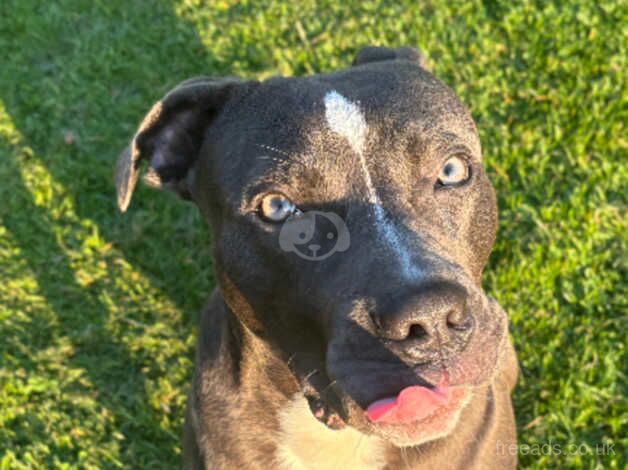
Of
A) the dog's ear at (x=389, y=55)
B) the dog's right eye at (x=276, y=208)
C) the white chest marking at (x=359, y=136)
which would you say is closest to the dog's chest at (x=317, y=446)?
the dog's right eye at (x=276, y=208)

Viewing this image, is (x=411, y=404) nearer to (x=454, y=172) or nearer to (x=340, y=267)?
(x=340, y=267)

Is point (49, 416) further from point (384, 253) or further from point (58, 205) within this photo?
point (384, 253)

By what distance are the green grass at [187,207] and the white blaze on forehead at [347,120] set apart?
249cm

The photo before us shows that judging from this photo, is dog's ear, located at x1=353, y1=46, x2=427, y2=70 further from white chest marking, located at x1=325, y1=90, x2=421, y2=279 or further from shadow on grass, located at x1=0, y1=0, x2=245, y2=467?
shadow on grass, located at x1=0, y1=0, x2=245, y2=467

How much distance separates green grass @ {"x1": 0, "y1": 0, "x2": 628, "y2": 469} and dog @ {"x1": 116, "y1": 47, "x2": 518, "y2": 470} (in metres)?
1.21

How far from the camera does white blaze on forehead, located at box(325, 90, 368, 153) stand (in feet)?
9.99

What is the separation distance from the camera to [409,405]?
8.98 feet

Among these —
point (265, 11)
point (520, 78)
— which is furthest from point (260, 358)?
point (265, 11)

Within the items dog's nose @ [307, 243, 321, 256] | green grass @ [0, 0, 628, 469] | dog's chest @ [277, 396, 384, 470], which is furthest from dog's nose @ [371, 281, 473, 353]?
green grass @ [0, 0, 628, 469]

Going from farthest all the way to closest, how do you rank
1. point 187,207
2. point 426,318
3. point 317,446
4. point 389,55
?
point 187,207 < point 389,55 < point 317,446 < point 426,318

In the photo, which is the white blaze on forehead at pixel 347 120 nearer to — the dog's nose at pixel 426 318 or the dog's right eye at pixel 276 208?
the dog's right eye at pixel 276 208

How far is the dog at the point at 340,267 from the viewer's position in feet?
8.87

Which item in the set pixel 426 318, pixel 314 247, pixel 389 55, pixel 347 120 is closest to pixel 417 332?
pixel 426 318

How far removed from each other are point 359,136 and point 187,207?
10.6ft
